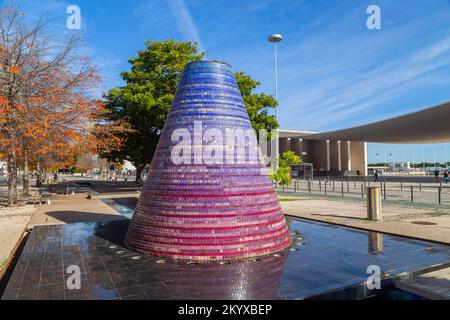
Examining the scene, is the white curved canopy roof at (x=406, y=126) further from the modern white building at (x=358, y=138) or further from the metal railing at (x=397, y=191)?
the metal railing at (x=397, y=191)

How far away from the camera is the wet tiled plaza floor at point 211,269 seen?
4.44m

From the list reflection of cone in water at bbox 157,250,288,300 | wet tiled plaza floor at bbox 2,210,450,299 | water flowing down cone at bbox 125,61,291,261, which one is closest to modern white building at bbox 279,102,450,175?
wet tiled plaza floor at bbox 2,210,450,299

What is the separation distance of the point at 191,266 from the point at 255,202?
1795 mm

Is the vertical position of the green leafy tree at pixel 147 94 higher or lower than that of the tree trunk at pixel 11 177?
higher

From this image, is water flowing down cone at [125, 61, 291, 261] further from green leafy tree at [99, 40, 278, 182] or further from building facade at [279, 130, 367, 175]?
building facade at [279, 130, 367, 175]

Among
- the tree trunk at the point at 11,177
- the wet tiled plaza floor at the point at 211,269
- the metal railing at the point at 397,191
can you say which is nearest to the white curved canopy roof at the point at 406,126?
the metal railing at the point at 397,191

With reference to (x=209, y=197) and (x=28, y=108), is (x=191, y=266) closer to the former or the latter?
(x=209, y=197)

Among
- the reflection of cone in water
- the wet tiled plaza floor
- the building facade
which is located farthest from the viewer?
the building facade

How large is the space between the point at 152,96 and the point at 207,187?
17180 millimetres

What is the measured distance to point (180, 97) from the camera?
270 inches

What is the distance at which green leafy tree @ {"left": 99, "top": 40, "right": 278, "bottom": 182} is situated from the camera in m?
21.8

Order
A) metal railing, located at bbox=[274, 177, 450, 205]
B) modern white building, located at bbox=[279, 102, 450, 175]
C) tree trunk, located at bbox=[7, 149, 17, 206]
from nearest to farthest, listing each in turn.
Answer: tree trunk, located at bbox=[7, 149, 17, 206], metal railing, located at bbox=[274, 177, 450, 205], modern white building, located at bbox=[279, 102, 450, 175]

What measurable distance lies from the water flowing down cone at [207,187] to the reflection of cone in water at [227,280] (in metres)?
0.44
